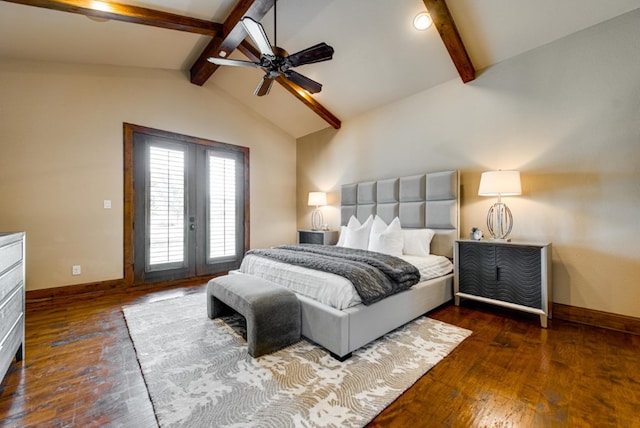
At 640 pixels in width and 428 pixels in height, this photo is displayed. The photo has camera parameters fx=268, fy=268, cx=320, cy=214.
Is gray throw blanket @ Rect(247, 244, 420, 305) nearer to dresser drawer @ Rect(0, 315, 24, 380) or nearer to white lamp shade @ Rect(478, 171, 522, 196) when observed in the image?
white lamp shade @ Rect(478, 171, 522, 196)

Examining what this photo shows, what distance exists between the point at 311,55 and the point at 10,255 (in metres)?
2.87

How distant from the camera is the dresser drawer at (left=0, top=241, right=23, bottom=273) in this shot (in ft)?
5.33

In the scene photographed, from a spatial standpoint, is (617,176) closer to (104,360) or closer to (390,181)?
(390,181)

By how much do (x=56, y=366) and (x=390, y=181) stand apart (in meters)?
4.23

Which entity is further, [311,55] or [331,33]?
[331,33]

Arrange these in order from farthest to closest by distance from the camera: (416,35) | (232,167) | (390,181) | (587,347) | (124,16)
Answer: (232,167) → (390,181) → (416,35) → (124,16) → (587,347)

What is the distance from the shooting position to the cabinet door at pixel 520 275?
2725 millimetres

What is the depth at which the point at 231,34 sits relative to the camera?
3336mm

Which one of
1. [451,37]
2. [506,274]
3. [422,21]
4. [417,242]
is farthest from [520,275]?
[422,21]

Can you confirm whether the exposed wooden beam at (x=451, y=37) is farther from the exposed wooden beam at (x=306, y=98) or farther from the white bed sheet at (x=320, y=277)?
the white bed sheet at (x=320, y=277)

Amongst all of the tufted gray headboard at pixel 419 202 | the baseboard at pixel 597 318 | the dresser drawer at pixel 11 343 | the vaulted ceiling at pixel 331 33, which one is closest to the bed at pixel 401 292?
the tufted gray headboard at pixel 419 202

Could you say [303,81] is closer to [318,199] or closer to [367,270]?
[367,270]

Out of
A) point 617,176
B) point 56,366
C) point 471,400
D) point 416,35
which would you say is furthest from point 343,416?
point 416,35

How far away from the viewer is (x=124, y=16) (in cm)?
285
